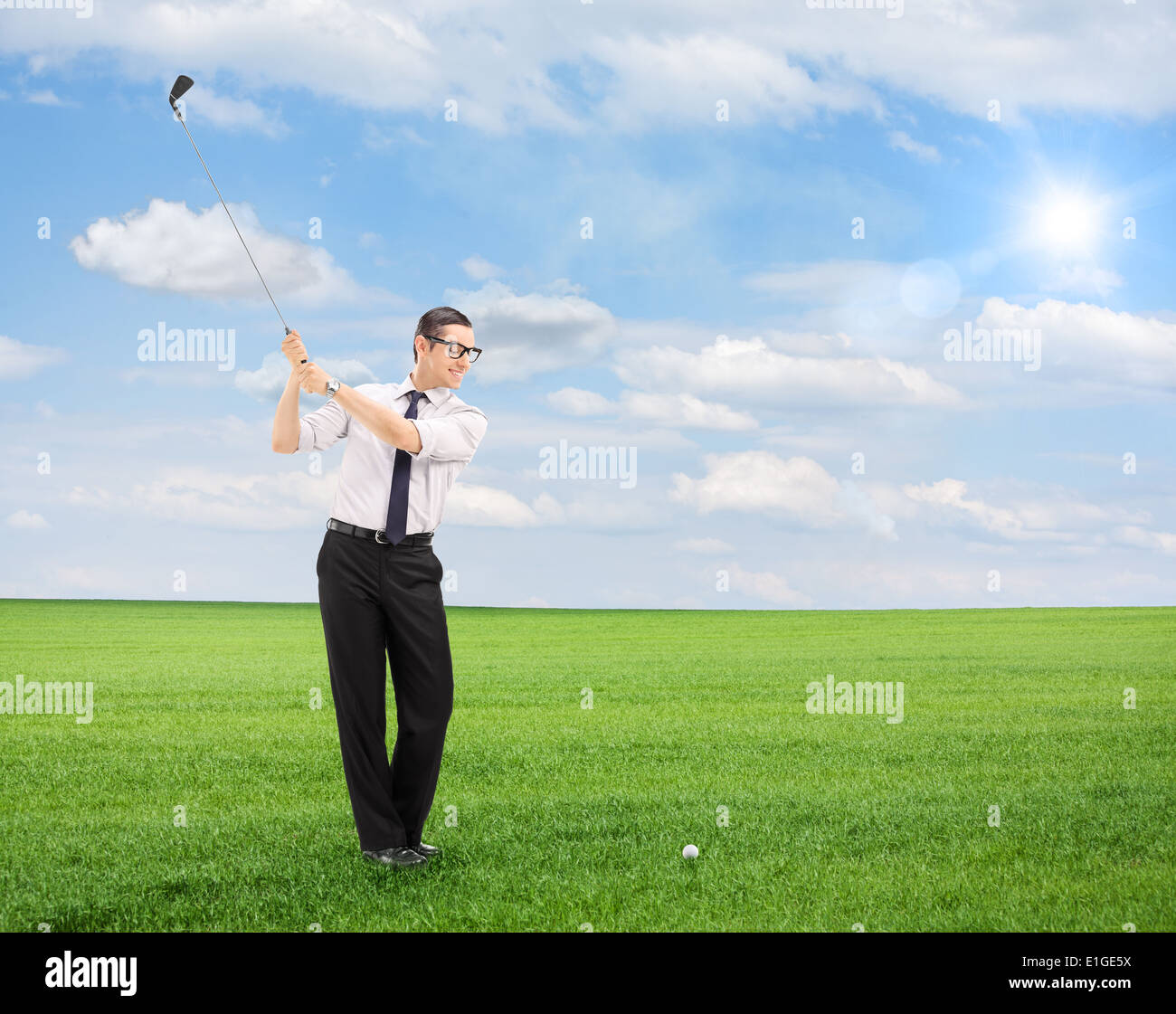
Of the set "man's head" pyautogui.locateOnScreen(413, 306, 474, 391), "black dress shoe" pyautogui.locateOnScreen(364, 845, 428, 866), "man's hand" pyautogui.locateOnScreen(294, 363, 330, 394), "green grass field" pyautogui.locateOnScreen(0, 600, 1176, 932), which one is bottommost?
"green grass field" pyautogui.locateOnScreen(0, 600, 1176, 932)

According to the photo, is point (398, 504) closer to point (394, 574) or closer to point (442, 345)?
point (394, 574)

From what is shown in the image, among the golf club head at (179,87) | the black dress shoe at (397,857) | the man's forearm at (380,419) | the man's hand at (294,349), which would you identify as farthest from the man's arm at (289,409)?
the black dress shoe at (397,857)

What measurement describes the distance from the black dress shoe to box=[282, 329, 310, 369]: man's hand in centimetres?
290

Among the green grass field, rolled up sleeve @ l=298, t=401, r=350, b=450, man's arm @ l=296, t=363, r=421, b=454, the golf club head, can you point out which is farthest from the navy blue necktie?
the golf club head

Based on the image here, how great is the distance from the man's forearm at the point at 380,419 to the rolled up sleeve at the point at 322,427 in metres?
0.57

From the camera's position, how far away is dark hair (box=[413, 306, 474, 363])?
20.3 ft

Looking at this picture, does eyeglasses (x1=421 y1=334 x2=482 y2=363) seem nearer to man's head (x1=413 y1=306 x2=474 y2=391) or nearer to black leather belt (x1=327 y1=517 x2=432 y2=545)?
man's head (x1=413 y1=306 x2=474 y2=391)

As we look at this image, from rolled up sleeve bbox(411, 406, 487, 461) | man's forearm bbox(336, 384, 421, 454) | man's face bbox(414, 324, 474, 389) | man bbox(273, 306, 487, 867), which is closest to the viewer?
man's forearm bbox(336, 384, 421, 454)

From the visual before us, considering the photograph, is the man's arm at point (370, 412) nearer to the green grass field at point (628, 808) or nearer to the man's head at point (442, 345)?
the man's head at point (442, 345)

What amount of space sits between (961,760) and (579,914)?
6324mm

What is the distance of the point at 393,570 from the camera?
6.09 metres

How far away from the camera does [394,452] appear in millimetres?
6078

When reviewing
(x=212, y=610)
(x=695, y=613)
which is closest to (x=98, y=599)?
(x=212, y=610)
